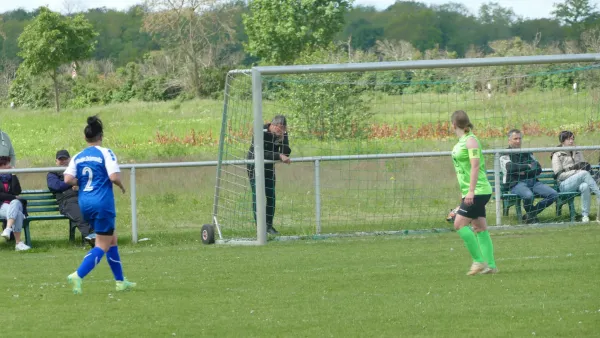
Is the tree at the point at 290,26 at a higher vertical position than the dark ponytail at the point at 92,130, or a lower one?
higher

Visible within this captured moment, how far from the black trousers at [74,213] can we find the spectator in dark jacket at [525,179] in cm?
625

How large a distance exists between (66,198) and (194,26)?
44.7m

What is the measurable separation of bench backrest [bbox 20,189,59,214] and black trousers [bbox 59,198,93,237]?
0.34m

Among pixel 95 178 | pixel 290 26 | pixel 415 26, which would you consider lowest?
pixel 95 178

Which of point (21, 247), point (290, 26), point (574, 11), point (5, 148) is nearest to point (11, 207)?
point (21, 247)

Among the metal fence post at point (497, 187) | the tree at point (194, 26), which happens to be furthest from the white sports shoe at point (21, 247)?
the tree at point (194, 26)

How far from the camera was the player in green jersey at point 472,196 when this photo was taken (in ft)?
31.4

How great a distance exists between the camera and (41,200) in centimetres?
1440

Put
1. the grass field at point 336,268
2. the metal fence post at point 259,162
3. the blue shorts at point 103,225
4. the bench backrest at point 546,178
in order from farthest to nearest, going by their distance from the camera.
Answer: the bench backrest at point 546,178 → the metal fence post at point 259,162 → the blue shorts at point 103,225 → the grass field at point 336,268

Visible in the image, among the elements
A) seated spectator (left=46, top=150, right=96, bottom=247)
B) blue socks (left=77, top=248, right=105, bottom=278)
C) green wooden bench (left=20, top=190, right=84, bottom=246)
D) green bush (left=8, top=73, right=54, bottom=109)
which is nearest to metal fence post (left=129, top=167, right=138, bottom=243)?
seated spectator (left=46, top=150, right=96, bottom=247)

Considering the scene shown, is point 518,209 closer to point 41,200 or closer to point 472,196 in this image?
point 472,196

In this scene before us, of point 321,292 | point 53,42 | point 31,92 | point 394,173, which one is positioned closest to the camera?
point 321,292

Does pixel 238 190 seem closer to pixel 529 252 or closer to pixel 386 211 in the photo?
pixel 386 211

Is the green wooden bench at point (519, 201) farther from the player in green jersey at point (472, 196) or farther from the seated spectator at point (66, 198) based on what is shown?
the seated spectator at point (66, 198)
